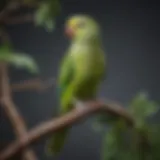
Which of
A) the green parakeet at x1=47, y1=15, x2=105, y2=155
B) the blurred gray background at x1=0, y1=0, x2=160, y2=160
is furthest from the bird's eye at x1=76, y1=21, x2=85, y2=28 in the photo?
the blurred gray background at x1=0, y1=0, x2=160, y2=160

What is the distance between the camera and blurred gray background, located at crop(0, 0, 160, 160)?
98cm

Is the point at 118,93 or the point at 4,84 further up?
the point at 4,84

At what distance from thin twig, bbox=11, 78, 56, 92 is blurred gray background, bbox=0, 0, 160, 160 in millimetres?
14

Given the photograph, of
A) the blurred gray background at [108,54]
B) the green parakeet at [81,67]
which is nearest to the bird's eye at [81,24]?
the green parakeet at [81,67]

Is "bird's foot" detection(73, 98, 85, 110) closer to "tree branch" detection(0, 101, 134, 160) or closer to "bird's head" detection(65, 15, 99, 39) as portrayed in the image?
"tree branch" detection(0, 101, 134, 160)

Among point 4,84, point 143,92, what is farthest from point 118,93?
point 4,84

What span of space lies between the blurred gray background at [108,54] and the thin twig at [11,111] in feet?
0.35

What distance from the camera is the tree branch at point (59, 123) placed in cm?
63

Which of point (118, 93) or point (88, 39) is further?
point (118, 93)

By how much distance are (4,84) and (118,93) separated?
0.92 feet

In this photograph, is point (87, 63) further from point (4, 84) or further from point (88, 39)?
point (4, 84)

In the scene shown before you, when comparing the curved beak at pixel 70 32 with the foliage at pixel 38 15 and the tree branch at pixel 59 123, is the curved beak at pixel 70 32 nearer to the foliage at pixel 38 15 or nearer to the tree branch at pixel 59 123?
the foliage at pixel 38 15

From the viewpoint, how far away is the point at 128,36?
3.27ft

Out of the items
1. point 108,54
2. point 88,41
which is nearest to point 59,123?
point 88,41
